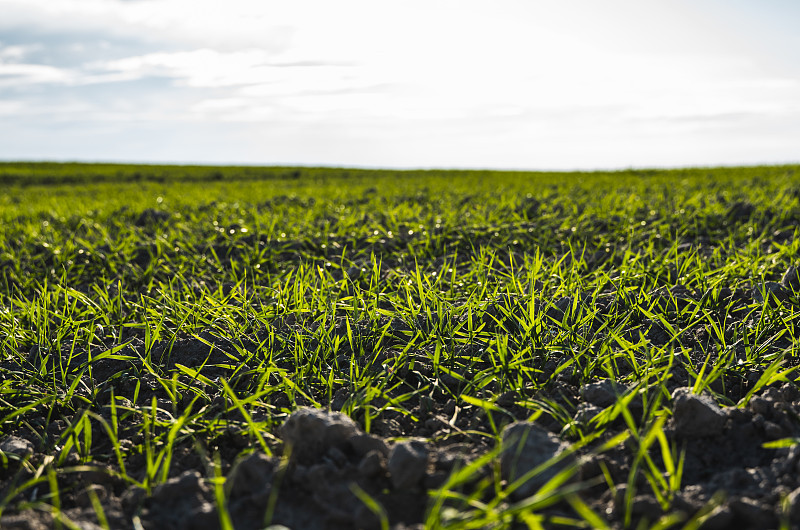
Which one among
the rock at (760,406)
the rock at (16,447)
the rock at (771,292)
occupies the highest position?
the rock at (771,292)

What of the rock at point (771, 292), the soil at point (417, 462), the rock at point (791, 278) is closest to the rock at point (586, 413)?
the soil at point (417, 462)

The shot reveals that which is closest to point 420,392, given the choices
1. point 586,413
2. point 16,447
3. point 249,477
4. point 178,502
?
point 586,413

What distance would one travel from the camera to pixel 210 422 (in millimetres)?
1713

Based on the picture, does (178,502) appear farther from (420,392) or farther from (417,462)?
(420,392)

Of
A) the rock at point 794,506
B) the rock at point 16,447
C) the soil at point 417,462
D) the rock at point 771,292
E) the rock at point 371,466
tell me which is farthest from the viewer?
the rock at point 771,292

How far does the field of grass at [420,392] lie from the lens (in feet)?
4.35

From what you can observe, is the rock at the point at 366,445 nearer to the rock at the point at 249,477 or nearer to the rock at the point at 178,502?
the rock at the point at 249,477

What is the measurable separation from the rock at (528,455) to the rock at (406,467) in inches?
8.3

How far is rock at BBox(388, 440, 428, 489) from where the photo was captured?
1360mm

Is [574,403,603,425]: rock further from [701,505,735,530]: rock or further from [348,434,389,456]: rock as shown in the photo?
[348,434,389,456]: rock

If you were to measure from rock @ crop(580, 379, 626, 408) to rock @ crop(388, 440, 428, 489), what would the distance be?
0.66 metres

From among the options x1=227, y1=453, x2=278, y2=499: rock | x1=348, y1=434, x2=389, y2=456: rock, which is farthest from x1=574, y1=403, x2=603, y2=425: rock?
x1=227, y1=453, x2=278, y2=499: rock

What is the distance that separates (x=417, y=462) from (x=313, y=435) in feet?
1.01

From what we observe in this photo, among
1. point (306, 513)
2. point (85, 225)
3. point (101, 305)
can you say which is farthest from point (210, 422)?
point (85, 225)
